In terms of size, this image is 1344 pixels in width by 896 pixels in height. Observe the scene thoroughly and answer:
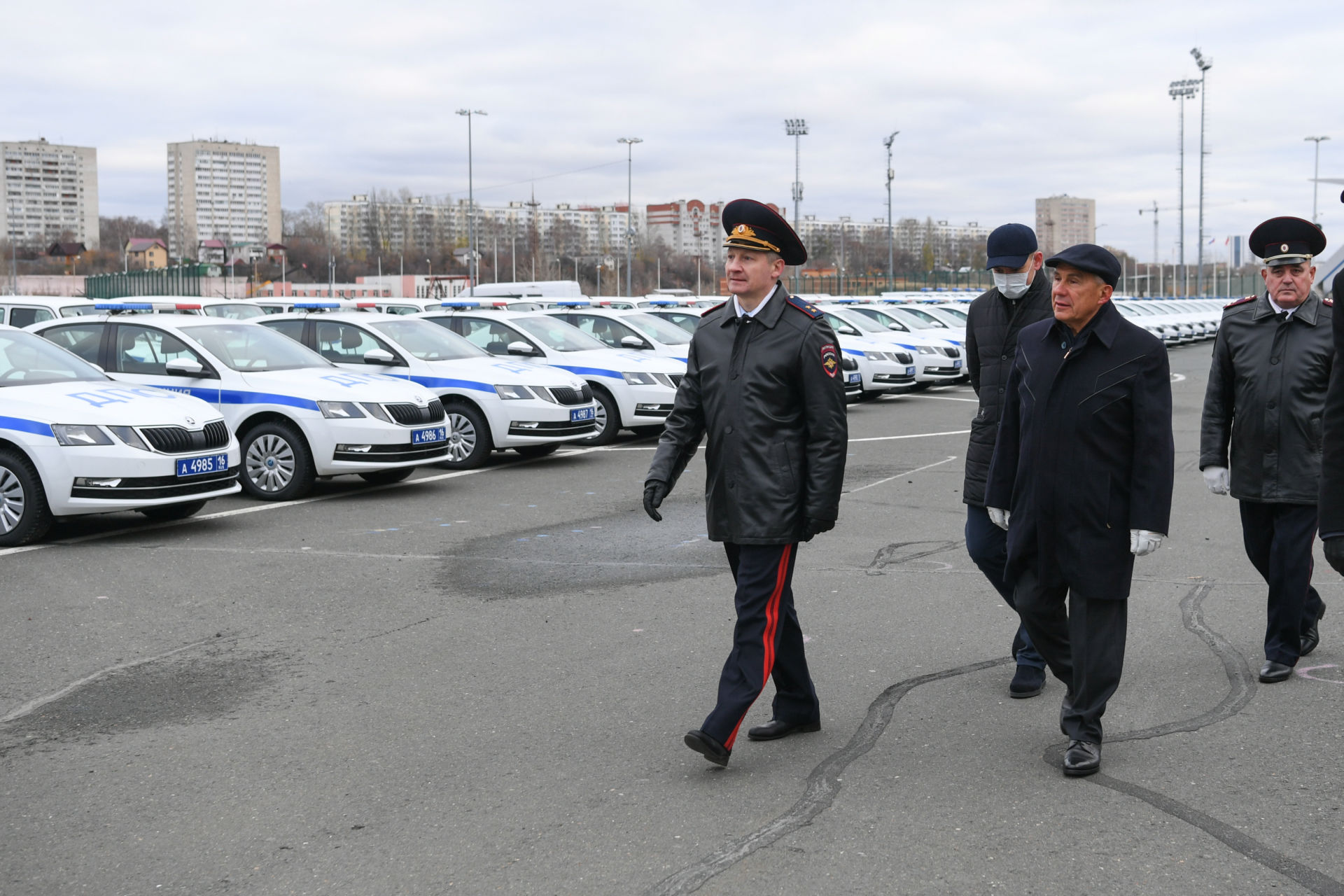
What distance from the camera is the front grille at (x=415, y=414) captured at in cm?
1137

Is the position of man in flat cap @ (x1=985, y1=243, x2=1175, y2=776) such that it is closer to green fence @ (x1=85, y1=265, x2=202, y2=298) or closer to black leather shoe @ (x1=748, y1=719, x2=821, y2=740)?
black leather shoe @ (x1=748, y1=719, x2=821, y2=740)

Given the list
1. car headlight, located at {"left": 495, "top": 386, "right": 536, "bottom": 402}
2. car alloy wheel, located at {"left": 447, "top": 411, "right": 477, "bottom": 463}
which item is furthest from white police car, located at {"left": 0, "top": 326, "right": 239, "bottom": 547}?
car headlight, located at {"left": 495, "top": 386, "right": 536, "bottom": 402}

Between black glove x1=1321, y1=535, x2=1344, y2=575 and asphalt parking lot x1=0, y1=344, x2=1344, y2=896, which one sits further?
asphalt parking lot x1=0, y1=344, x2=1344, y2=896

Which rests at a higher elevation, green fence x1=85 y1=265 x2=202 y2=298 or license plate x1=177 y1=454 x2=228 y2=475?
green fence x1=85 y1=265 x2=202 y2=298

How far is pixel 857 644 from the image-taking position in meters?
6.05

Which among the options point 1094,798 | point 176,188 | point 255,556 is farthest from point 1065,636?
point 176,188

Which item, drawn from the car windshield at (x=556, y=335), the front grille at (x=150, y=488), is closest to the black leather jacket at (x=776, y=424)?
the front grille at (x=150, y=488)

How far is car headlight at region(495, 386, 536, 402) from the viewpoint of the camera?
13.1m

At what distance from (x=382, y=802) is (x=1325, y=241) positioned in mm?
4439

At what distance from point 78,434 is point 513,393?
4.90 metres

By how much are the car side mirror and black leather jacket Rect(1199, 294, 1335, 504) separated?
28.2 ft

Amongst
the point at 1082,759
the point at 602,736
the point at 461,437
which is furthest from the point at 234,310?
the point at 1082,759

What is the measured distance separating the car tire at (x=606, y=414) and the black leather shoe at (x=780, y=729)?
10.7 meters

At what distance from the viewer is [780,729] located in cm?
475
